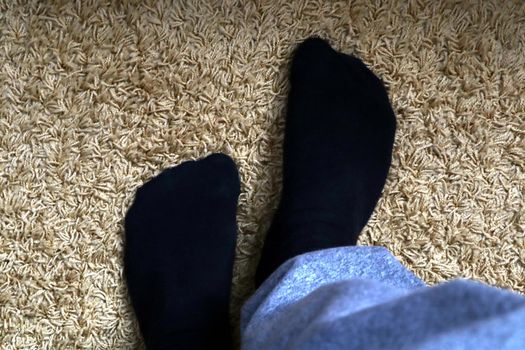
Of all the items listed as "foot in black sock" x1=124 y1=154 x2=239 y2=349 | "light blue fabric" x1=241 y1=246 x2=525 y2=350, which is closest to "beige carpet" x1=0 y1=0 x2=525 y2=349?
"foot in black sock" x1=124 y1=154 x2=239 y2=349

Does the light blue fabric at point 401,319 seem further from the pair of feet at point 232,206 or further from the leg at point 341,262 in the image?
the pair of feet at point 232,206

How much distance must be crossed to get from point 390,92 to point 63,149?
43cm

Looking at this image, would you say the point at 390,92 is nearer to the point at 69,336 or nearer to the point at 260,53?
the point at 260,53

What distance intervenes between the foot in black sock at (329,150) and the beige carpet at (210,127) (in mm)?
21

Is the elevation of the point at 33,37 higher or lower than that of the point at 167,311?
higher

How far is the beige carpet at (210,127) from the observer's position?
0.81 meters

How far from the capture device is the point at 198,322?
2.67 ft

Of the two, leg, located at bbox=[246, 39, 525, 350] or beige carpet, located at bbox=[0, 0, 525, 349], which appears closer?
leg, located at bbox=[246, 39, 525, 350]

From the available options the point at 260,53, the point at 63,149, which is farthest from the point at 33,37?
the point at 260,53

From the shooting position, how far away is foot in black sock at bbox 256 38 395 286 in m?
0.80

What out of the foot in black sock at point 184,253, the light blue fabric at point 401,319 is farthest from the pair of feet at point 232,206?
the light blue fabric at point 401,319

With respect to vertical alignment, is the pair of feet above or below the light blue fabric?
below

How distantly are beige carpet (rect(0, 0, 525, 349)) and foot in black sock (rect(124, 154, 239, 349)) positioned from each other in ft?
0.06

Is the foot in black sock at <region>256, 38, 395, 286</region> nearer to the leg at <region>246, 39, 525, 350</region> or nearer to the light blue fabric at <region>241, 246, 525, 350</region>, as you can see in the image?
the leg at <region>246, 39, 525, 350</region>
